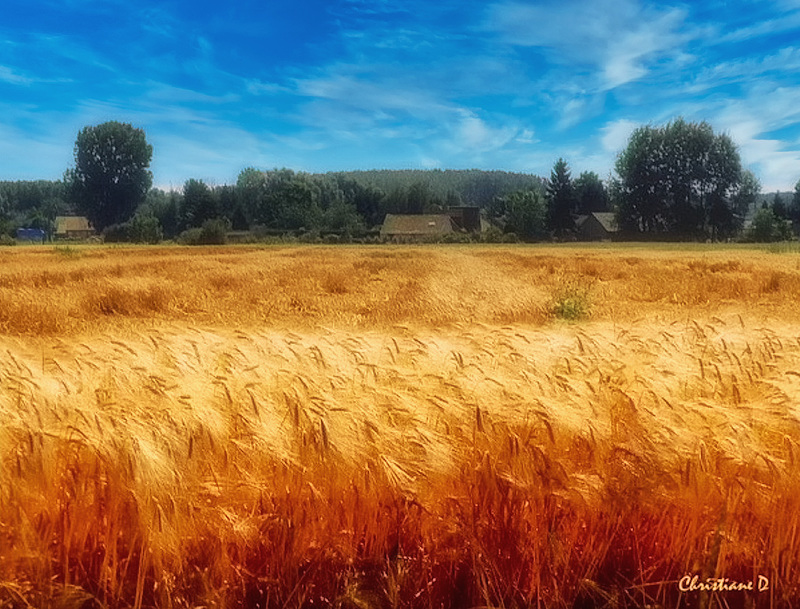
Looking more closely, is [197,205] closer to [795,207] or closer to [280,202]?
[280,202]

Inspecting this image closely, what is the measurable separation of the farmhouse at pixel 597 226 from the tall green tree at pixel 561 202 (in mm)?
1241

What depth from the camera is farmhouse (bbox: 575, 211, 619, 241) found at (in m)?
61.5

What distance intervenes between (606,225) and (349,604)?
64.2 m

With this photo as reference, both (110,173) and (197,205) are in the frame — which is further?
(197,205)

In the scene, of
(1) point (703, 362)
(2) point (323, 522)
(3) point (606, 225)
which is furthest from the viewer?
(3) point (606, 225)

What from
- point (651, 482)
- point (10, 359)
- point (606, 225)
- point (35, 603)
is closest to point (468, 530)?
point (651, 482)

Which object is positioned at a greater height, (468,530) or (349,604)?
(468,530)

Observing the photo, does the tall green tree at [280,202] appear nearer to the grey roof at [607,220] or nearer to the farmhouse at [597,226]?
the farmhouse at [597,226]

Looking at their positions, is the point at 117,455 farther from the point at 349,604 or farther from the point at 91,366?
the point at 91,366

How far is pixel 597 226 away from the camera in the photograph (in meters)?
64.3

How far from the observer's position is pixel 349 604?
2084mm

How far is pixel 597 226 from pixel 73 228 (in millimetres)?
43247

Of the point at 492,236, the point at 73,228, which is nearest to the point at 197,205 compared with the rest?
the point at 73,228

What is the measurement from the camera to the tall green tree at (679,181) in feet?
181
